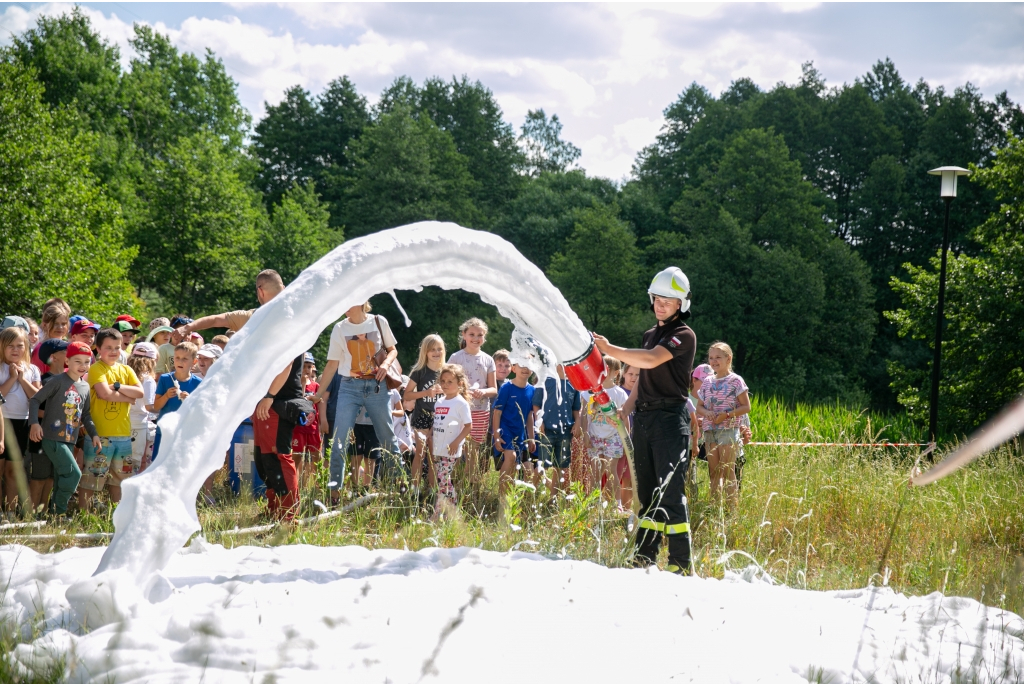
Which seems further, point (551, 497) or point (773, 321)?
point (773, 321)

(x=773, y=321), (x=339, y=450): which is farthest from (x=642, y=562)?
(x=773, y=321)

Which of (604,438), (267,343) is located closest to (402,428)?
(604,438)

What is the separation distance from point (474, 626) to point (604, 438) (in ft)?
12.7

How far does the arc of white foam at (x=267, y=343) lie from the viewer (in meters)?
4.01

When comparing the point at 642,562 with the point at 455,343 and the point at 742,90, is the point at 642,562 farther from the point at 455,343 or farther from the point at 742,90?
the point at 742,90

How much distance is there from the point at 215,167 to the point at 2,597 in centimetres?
3438

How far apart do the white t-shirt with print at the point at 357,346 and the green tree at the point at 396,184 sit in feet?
104

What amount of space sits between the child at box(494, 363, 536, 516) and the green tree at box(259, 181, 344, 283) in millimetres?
29177

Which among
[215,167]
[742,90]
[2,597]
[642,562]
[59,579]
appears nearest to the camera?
[2,597]

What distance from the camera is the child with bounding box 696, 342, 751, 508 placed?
7805 millimetres

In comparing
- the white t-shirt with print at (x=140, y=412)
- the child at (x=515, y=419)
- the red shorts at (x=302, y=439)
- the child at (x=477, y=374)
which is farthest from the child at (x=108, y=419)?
the child at (x=515, y=419)

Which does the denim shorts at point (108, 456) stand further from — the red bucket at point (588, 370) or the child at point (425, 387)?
the red bucket at point (588, 370)

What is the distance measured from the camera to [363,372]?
6.95 metres

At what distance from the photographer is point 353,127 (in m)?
44.6
